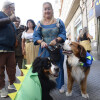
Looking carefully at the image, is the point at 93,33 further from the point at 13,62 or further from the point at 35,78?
the point at 35,78

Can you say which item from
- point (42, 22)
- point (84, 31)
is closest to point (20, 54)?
point (42, 22)

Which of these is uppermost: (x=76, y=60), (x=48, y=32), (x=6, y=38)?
(x=48, y=32)

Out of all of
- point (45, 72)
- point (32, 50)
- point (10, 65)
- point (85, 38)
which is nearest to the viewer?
point (45, 72)

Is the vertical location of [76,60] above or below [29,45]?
below

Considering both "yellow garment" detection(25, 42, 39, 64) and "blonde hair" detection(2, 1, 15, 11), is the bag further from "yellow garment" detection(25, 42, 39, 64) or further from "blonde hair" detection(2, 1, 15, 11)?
"blonde hair" detection(2, 1, 15, 11)

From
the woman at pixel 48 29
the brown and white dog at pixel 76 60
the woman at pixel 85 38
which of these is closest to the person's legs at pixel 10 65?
the woman at pixel 48 29

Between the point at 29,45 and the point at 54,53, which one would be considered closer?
the point at 54,53

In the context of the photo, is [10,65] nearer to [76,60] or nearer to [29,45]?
[29,45]

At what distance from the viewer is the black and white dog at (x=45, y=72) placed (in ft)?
6.39

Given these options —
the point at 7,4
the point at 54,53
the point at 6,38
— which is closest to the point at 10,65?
the point at 6,38

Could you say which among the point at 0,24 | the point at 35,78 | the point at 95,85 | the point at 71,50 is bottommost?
the point at 95,85

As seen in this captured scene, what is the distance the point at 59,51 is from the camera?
256 cm

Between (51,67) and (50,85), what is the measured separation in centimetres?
31

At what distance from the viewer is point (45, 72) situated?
80.1 inches
